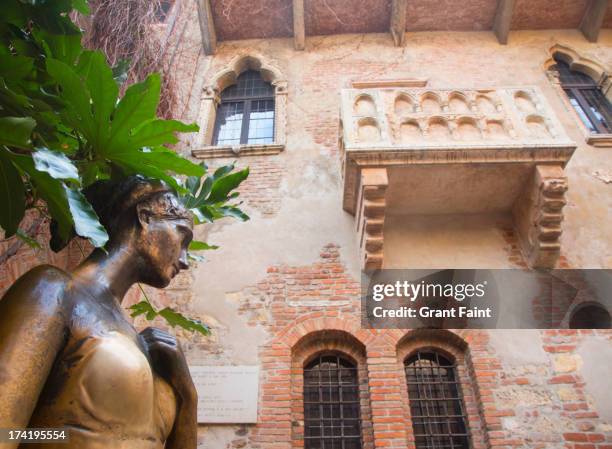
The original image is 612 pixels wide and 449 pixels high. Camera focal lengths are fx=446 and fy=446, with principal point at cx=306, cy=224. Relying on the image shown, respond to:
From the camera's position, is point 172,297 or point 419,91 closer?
point 172,297

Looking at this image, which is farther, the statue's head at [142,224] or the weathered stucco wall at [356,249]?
the weathered stucco wall at [356,249]

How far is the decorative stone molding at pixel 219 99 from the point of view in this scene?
625 cm

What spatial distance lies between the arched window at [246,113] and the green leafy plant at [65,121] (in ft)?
17.0

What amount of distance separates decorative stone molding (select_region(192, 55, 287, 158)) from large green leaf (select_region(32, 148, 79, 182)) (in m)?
5.00

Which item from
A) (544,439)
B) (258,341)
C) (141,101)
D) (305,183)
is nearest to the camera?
(141,101)

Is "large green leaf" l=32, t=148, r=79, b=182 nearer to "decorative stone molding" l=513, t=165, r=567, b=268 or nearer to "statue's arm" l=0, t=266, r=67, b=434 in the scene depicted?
"statue's arm" l=0, t=266, r=67, b=434

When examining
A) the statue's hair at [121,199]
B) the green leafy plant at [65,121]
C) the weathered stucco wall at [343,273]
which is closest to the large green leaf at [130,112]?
the green leafy plant at [65,121]

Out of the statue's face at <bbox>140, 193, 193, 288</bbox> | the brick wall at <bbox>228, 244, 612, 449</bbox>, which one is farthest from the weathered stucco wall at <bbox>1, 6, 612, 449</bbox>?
the statue's face at <bbox>140, 193, 193, 288</bbox>

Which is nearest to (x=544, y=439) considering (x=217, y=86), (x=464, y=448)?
(x=464, y=448)

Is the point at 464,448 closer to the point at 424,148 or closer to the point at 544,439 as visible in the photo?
the point at 544,439

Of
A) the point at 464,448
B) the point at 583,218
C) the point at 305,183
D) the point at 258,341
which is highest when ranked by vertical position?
the point at 305,183

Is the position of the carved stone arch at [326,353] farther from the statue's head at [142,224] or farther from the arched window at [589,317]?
the statue's head at [142,224]

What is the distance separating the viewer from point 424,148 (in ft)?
14.9

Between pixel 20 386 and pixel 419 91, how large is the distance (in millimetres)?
5082
